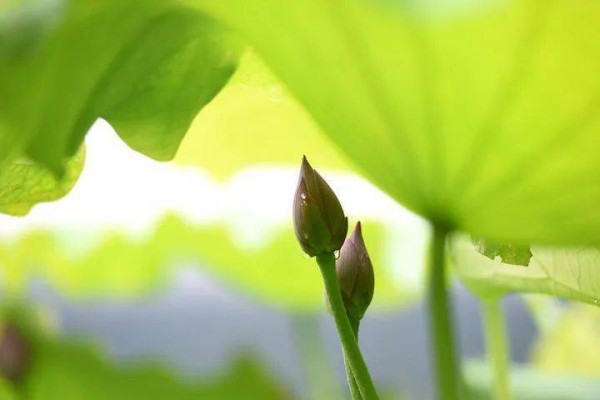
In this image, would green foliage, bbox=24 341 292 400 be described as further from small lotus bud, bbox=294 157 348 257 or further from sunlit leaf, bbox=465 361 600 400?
small lotus bud, bbox=294 157 348 257

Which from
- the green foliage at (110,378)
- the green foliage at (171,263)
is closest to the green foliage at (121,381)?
the green foliage at (110,378)

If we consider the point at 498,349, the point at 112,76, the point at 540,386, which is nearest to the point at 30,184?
the point at 112,76

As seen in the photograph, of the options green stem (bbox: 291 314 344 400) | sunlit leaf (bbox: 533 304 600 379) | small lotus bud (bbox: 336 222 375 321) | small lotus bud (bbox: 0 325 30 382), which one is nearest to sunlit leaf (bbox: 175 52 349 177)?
small lotus bud (bbox: 336 222 375 321)

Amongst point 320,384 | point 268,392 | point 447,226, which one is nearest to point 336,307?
point 447,226

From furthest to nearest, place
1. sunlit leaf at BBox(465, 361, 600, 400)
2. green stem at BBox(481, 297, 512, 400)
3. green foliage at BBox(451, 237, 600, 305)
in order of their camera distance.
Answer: sunlit leaf at BBox(465, 361, 600, 400)
green stem at BBox(481, 297, 512, 400)
green foliage at BBox(451, 237, 600, 305)

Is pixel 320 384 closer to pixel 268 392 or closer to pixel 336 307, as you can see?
pixel 268 392

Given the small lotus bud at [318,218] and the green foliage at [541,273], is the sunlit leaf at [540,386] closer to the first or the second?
the green foliage at [541,273]
